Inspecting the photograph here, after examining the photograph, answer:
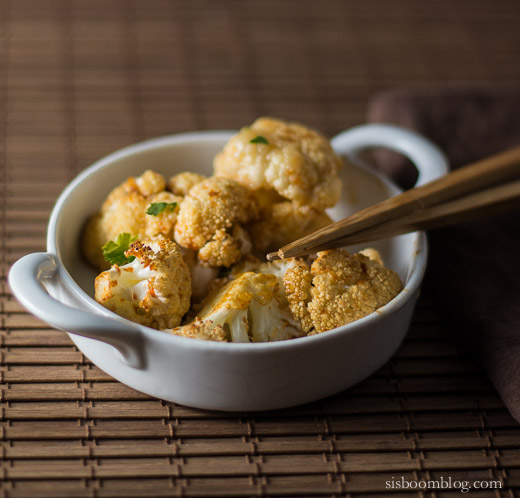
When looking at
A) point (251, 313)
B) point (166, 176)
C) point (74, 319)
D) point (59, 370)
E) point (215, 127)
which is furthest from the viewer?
point (215, 127)

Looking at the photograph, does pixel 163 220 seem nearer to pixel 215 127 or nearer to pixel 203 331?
pixel 203 331

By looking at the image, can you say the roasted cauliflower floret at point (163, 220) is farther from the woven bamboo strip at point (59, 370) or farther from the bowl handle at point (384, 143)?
the bowl handle at point (384, 143)

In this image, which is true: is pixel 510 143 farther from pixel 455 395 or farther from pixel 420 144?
pixel 455 395

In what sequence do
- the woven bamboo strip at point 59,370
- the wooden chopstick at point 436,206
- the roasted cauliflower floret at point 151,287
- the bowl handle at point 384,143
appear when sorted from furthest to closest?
the bowl handle at point 384,143, the woven bamboo strip at point 59,370, the roasted cauliflower floret at point 151,287, the wooden chopstick at point 436,206

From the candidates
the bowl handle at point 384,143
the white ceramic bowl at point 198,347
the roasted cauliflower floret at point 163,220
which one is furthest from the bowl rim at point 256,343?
the bowl handle at point 384,143

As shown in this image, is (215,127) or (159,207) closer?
(159,207)

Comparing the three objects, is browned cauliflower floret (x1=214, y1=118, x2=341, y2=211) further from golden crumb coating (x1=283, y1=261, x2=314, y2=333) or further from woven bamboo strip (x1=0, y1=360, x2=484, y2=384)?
woven bamboo strip (x1=0, y1=360, x2=484, y2=384)

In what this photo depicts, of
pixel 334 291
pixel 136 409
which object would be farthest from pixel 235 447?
pixel 334 291

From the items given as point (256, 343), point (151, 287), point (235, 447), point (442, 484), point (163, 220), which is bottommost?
point (442, 484)
